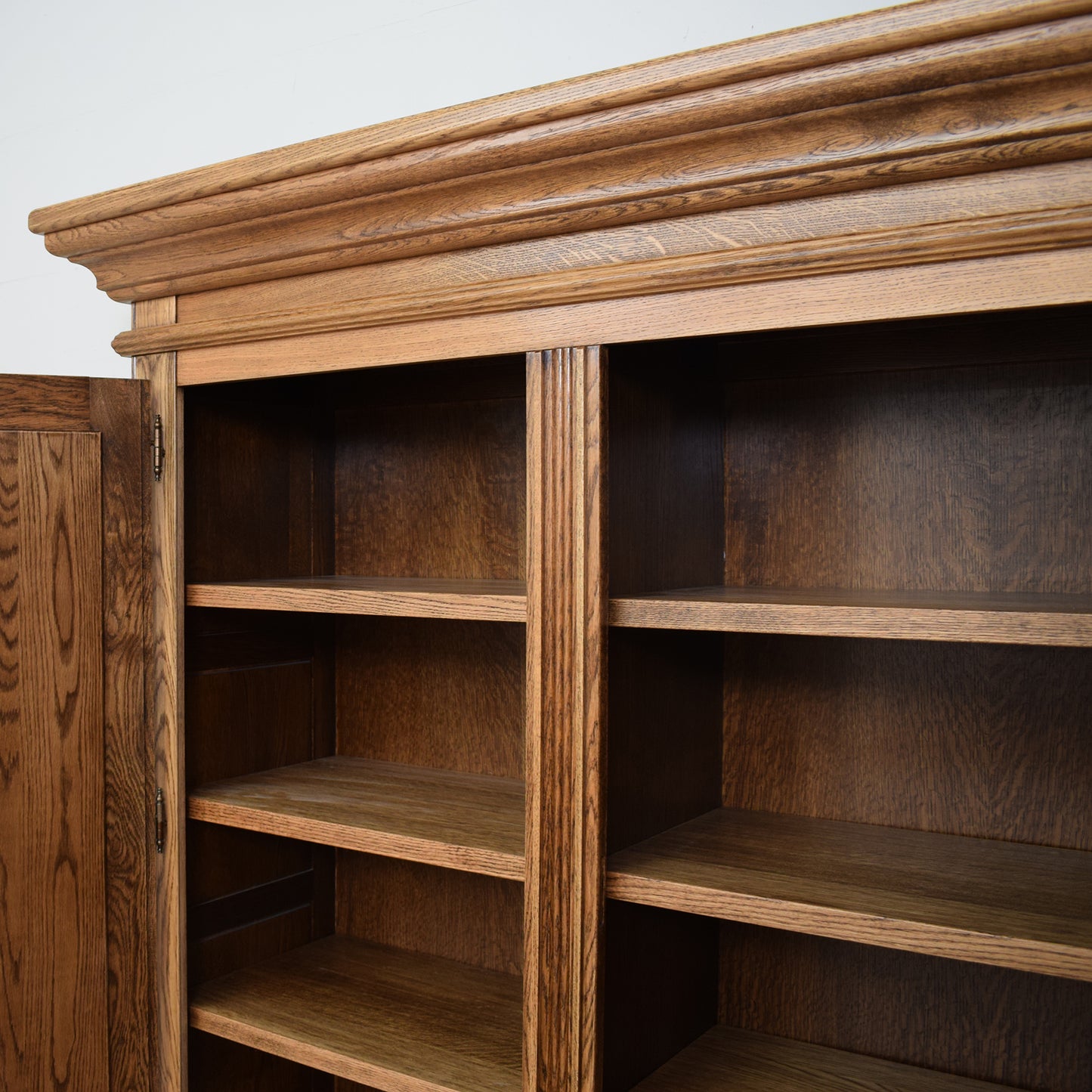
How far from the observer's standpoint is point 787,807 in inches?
62.1

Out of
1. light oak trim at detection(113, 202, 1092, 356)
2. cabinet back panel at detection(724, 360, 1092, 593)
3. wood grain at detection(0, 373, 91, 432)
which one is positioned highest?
light oak trim at detection(113, 202, 1092, 356)

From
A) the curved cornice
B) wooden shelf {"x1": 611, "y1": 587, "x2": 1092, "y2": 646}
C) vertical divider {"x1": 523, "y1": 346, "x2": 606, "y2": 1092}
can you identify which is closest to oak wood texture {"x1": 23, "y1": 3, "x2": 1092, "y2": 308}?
the curved cornice

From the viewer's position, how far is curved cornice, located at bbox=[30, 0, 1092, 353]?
0.96 metres

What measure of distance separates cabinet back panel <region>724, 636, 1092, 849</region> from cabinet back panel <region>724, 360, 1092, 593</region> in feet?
0.32

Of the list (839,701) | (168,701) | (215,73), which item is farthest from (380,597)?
(215,73)

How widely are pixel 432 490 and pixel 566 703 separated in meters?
0.72

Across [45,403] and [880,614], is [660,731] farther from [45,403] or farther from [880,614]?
[45,403]

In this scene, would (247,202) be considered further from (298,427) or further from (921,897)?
(921,897)

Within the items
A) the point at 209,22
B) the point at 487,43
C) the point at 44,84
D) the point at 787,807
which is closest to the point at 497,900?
the point at 787,807

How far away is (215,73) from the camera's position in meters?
2.23

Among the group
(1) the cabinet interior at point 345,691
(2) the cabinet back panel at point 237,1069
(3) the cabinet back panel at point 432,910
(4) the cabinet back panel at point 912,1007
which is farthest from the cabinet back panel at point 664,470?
(2) the cabinet back panel at point 237,1069

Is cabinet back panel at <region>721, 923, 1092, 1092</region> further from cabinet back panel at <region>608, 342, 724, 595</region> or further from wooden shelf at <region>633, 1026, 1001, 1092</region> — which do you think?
cabinet back panel at <region>608, 342, 724, 595</region>

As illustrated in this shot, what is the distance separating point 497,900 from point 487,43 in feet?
4.70

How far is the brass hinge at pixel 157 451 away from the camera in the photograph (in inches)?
64.7
